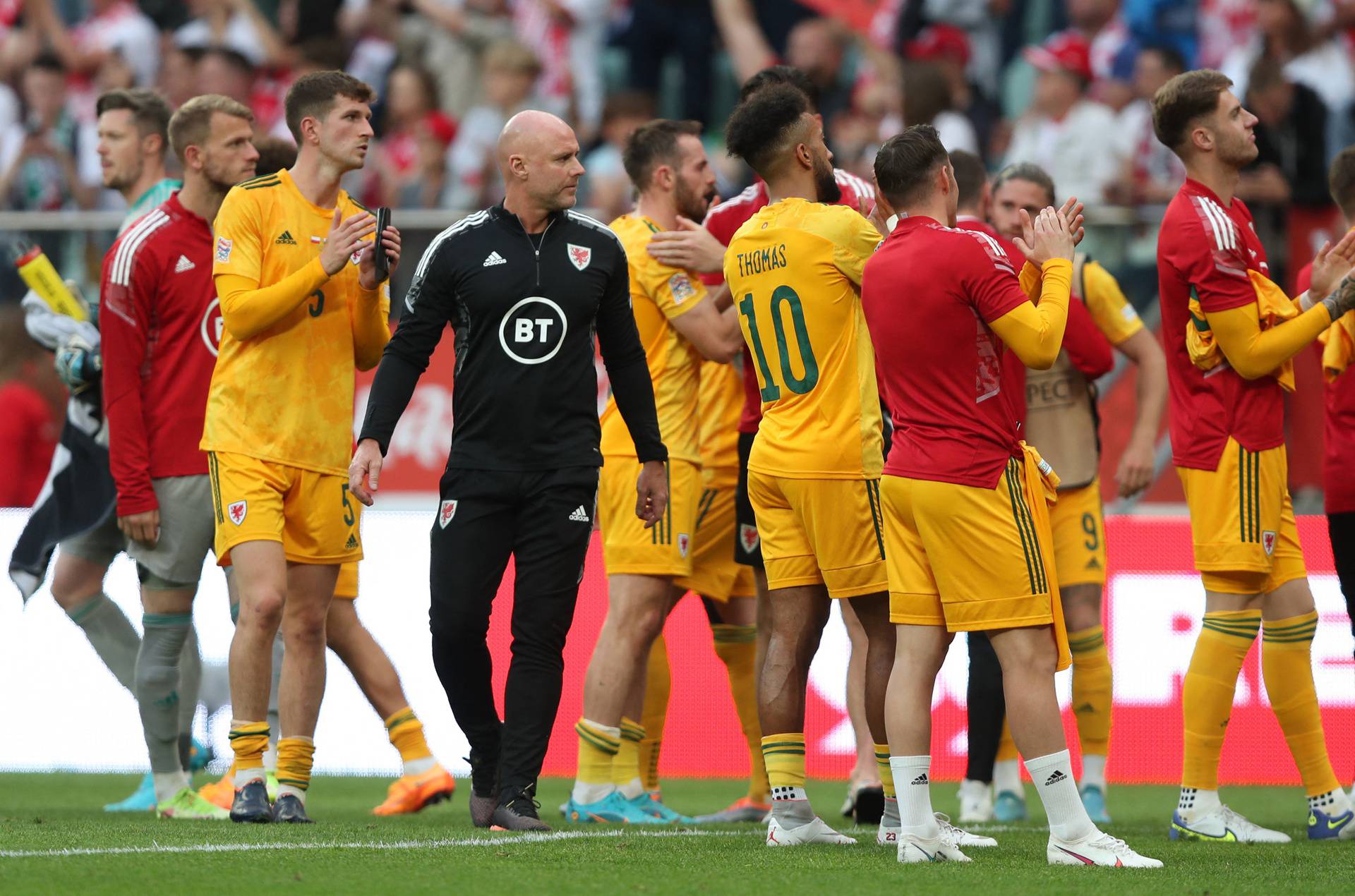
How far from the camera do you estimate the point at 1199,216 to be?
6547mm

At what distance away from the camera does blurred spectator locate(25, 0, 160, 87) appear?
1645 cm

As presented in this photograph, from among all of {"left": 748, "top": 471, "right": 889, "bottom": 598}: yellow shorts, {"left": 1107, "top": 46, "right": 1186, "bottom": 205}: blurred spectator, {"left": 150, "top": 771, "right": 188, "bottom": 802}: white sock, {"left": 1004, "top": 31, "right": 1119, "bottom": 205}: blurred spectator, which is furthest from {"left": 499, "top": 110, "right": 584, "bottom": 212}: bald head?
{"left": 1004, "top": 31, "right": 1119, "bottom": 205}: blurred spectator

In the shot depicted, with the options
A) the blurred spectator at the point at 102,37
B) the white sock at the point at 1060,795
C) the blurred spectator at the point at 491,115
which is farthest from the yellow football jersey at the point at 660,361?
the blurred spectator at the point at 102,37

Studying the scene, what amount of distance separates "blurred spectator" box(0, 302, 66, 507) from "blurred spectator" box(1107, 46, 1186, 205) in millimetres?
7163

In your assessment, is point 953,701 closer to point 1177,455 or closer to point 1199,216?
point 1177,455

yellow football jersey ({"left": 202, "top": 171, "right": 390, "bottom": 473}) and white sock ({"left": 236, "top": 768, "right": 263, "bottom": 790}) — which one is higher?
yellow football jersey ({"left": 202, "top": 171, "right": 390, "bottom": 473})

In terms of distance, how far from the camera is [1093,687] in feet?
25.7

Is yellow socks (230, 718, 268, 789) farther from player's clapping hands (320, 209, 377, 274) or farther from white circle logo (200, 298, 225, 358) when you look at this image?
player's clapping hands (320, 209, 377, 274)

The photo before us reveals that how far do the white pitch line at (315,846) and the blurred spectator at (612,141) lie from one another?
24.7 ft

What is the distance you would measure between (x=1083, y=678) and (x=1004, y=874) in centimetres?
268

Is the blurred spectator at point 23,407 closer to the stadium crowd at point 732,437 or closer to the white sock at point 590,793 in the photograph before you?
the stadium crowd at point 732,437

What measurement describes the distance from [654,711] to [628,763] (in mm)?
507

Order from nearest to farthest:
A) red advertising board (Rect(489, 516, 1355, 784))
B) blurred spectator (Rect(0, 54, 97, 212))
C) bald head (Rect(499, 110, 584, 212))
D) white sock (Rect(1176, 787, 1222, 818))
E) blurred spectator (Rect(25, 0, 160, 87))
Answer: bald head (Rect(499, 110, 584, 212))
white sock (Rect(1176, 787, 1222, 818))
red advertising board (Rect(489, 516, 1355, 784))
blurred spectator (Rect(0, 54, 97, 212))
blurred spectator (Rect(25, 0, 160, 87))

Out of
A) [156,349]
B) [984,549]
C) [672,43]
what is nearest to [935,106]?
[672,43]
